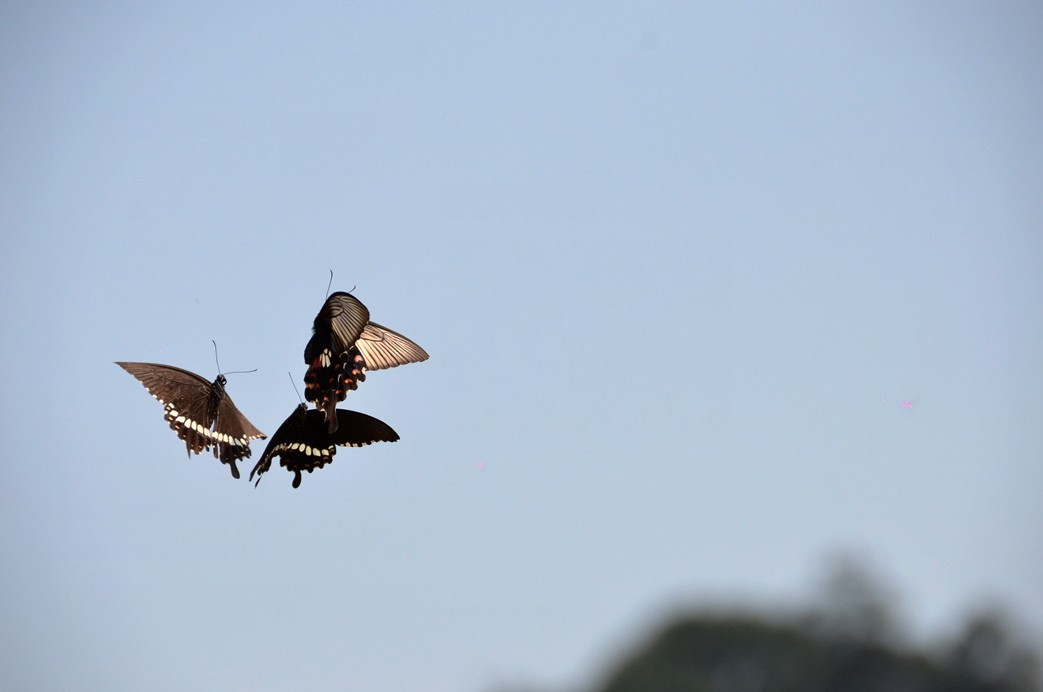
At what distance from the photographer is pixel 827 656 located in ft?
169

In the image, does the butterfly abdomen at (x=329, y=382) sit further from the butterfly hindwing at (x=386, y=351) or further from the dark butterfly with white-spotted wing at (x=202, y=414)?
the dark butterfly with white-spotted wing at (x=202, y=414)

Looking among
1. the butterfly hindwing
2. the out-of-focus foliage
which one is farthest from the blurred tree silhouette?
the butterfly hindwing

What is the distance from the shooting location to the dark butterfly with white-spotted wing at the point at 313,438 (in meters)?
8.30

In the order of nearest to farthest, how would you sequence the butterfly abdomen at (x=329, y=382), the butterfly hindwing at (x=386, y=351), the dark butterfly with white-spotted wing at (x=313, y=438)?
1. the butterfly abdomen at (x=329, y=382)
2. the dark butterfly with white-spotted wing at (x=313, y=438)
3. the butterfly hindwing at (x=386, y=351)

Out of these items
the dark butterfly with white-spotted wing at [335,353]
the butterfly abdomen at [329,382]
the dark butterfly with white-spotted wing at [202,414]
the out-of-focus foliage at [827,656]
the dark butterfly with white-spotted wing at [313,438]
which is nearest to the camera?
the dark butterfly with white-spotted wing at [335,353]

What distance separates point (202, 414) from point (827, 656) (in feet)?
155

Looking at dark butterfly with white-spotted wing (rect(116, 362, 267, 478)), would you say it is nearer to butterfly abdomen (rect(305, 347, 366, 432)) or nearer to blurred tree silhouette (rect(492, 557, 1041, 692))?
butterfly abdomen (rect(305, 347, 366, 432))

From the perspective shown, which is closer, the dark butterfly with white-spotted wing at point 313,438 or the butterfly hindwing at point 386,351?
the dark butterfly with white-spotted wing at point 313,438

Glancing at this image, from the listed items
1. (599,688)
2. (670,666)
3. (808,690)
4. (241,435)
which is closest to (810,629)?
(808,690)

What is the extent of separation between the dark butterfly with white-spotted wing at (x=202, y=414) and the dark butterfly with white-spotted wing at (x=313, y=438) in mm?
854

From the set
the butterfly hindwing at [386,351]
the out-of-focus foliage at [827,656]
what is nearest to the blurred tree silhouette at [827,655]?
the out-of-focus foliage at [827,656]

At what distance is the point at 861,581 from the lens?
5112 centimetres

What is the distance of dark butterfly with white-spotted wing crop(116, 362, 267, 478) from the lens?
30.7 ft

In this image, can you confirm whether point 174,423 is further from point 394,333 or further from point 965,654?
point 965,654
